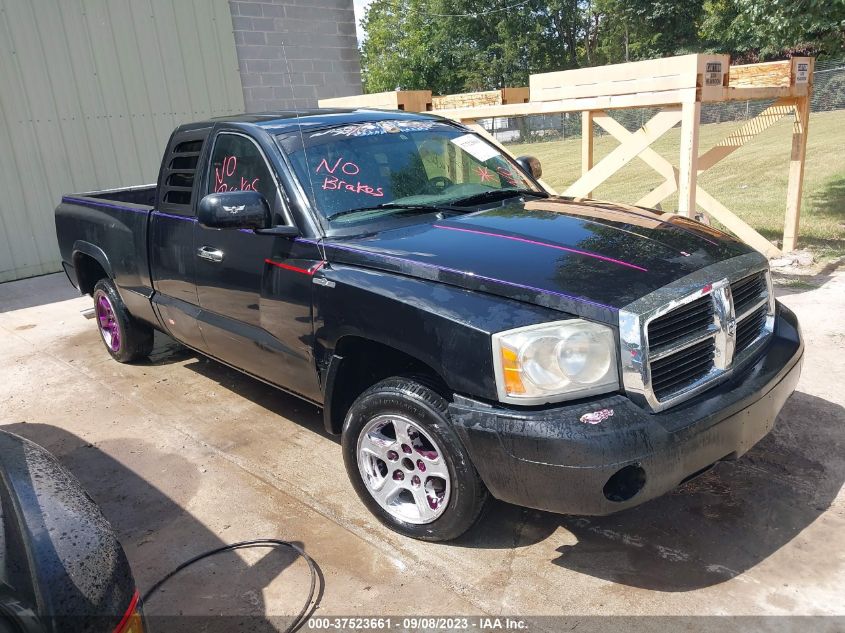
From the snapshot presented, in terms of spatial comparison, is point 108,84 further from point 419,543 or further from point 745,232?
point 419,543

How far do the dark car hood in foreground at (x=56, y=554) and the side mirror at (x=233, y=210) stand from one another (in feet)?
4.76

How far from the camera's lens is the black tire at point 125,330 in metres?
5.55

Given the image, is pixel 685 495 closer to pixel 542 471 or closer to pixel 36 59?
pixel 542 471

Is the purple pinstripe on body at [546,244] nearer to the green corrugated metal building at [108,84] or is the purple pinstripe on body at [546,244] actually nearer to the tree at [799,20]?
the green corrugated metal building at [108,84]

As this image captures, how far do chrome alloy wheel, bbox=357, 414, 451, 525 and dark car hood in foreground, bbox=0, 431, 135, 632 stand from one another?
1.25m

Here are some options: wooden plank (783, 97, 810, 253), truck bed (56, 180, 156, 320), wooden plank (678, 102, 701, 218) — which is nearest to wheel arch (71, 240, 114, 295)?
truck bed (56, 180, 156, 320)

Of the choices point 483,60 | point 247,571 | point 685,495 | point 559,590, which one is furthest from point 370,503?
point 483,60

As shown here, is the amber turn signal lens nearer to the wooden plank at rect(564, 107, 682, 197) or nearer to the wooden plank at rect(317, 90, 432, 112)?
the wooden plank at rect(564, 107, 682, 197)

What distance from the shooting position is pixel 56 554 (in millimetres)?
1900

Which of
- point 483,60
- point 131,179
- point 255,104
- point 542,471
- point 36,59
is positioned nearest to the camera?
point 542,471

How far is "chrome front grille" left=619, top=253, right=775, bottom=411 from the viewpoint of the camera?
101 inches

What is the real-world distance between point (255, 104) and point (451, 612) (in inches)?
397

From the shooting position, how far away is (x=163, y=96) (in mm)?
10273

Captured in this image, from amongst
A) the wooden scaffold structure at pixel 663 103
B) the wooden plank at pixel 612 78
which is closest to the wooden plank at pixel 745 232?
the wooden scaffold structure at pixel 663 103
